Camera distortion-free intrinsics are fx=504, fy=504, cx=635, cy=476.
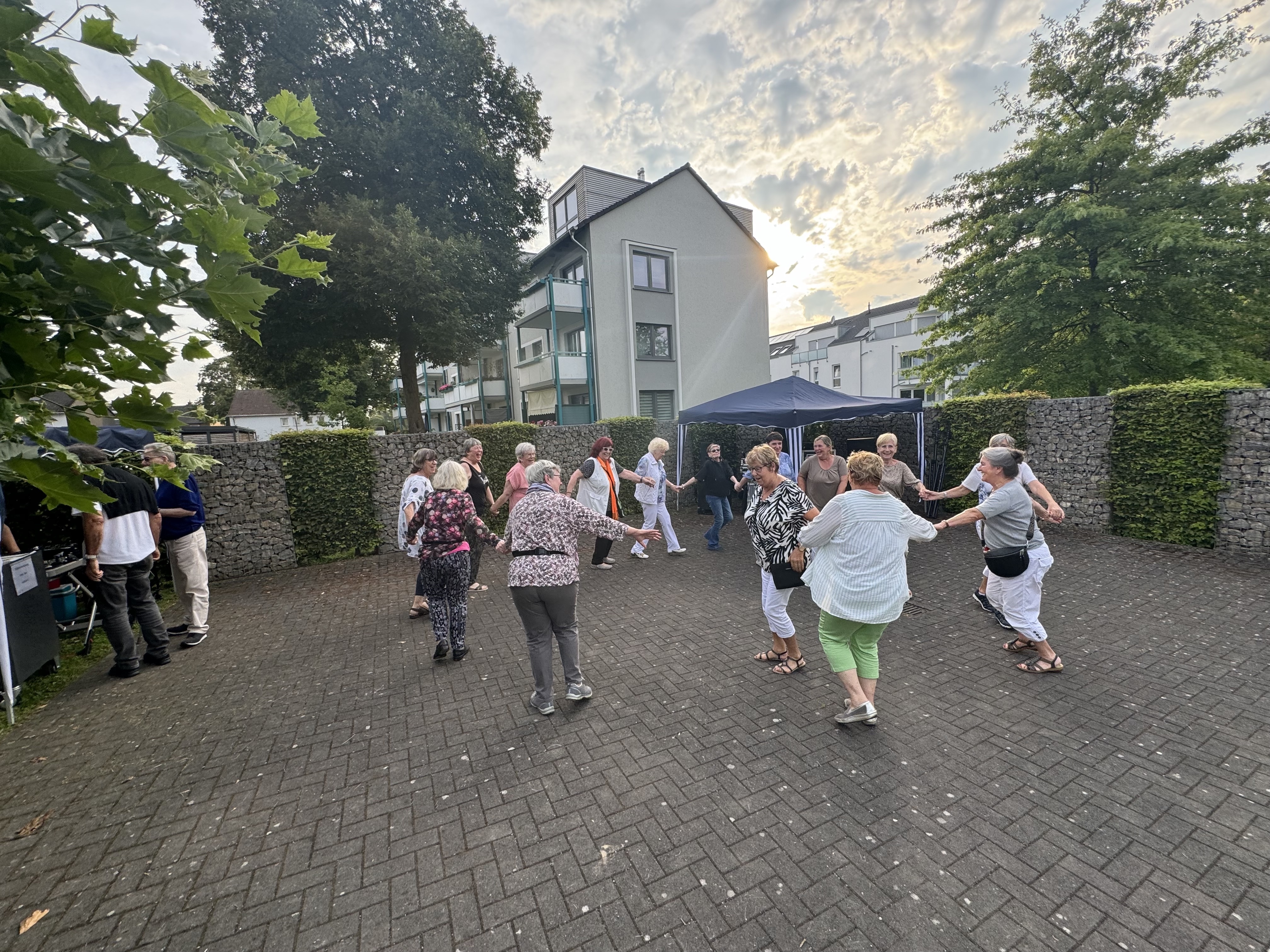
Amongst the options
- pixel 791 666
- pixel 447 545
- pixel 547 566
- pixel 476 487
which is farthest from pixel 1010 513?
pixel 476 487

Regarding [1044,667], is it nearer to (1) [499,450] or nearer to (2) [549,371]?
(1) [499,450]

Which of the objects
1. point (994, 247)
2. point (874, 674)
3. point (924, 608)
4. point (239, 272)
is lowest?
point (924, 608)

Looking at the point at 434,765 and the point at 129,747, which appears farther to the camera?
the point at 129,747

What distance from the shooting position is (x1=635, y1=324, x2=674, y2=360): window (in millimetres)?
21812

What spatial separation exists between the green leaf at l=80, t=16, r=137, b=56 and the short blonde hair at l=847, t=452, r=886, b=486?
3460 mm

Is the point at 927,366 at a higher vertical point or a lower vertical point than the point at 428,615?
higher

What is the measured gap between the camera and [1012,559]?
415 centimetres

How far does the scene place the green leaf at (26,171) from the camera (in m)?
0.82

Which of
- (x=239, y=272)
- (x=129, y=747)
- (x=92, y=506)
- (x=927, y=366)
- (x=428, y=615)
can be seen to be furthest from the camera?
(x=927, y=366)

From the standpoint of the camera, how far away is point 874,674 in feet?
11.5

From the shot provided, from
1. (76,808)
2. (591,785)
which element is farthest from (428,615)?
(591,785)

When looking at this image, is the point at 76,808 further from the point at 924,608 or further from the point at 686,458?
the point at 686,458

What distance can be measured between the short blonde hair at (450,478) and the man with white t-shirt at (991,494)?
4.52 metres

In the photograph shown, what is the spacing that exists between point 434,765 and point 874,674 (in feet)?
9.95
